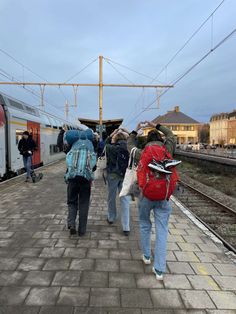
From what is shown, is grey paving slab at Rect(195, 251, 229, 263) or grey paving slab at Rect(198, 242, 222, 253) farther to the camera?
grey paving slab at Rect(198, 242, 222, 253)

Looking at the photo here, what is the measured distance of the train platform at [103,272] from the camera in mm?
3070

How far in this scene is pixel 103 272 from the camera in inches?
149

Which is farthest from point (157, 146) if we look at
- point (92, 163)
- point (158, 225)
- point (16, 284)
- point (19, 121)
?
point (19, 121)

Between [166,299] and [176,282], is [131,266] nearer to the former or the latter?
[176,282]

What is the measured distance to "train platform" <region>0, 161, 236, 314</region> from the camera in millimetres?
3070

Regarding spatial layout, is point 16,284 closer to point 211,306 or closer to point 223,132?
point 211,306

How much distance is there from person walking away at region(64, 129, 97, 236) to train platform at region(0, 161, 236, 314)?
1.25 feet

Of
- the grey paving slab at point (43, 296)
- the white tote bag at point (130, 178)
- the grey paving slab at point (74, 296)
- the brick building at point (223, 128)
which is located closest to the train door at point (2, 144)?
the white tote bag at point (130, 178)

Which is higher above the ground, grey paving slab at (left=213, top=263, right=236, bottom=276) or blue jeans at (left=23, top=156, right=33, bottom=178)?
blue jeans at (left=23, top=156, right=33, bottom=178)

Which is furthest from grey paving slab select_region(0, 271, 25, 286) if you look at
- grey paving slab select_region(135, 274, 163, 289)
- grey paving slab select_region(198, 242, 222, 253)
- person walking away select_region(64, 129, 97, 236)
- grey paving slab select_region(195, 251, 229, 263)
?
grey paving slab select_region(198, 242, 222, 253)

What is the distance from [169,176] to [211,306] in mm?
1395

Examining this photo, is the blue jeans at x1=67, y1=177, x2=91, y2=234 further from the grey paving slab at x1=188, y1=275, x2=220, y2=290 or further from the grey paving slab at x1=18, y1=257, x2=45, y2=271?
the grey paving slab at x1=188, y1=275, x2=220, y2=290

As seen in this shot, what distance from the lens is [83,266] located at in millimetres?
3947

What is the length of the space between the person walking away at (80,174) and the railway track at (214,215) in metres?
1.80
